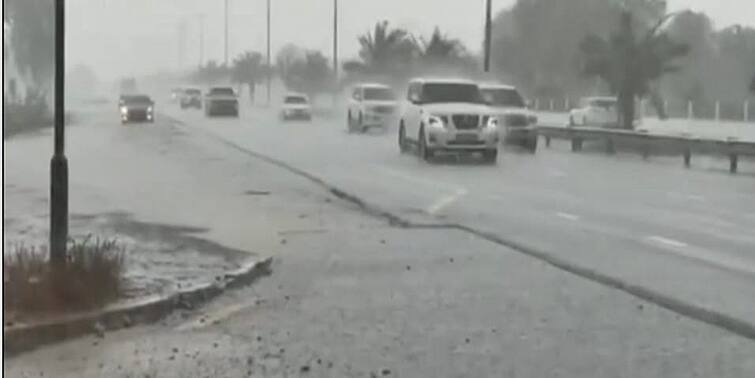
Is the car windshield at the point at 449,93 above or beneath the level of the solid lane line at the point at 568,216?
above

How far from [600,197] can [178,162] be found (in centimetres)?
1307

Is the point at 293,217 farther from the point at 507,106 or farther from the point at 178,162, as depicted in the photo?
the point at 507,106

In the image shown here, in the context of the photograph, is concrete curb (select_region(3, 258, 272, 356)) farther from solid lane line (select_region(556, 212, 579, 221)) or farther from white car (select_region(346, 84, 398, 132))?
white car (select_region(346, 84, 398, 132))

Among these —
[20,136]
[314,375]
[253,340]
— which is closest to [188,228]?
[253,340]

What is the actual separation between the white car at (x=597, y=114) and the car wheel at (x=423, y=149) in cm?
2024

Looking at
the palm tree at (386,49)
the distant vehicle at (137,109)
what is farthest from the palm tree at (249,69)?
the distant vehicle at (137,109)

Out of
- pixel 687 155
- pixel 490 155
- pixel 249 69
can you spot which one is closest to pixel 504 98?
pixel 490 155

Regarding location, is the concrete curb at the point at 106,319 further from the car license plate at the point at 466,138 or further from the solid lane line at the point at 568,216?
the car license plate at the point at 466,138

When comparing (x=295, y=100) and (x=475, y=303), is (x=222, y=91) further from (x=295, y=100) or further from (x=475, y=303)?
(x=475, y=303)

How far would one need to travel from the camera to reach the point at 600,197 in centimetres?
2367

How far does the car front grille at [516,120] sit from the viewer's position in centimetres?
4328

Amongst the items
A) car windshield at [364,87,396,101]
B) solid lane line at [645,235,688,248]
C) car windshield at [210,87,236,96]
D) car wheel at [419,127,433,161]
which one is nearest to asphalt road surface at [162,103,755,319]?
solid lane line at [645,235,688,248]

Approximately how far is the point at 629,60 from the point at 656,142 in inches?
507

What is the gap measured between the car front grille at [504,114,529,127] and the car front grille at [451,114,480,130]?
25.8ft
